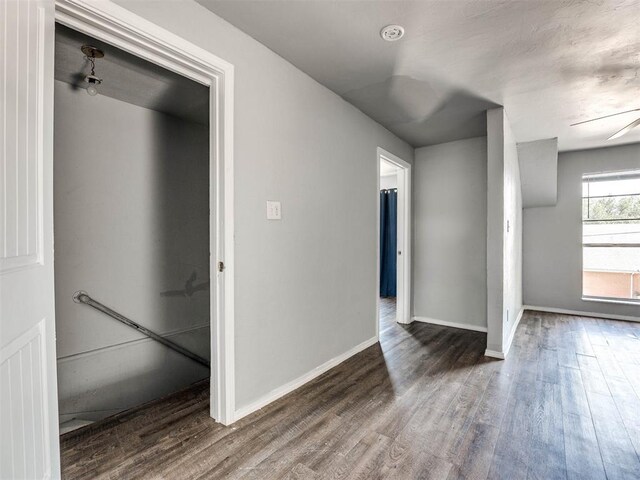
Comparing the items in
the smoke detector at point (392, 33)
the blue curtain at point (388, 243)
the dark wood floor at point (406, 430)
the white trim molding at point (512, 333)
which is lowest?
the dark wood floor at point (406, 430)

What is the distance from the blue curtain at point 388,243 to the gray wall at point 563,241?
2165 mm

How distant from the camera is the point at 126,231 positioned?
2.61 m

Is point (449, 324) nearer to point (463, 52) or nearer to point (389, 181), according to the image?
point (463, 52)

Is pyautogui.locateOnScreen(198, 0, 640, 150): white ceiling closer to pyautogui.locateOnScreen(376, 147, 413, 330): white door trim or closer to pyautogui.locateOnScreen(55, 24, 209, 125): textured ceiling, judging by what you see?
pyautogui.locateOnScreen(55, 24, 209, 125): textured ceiling

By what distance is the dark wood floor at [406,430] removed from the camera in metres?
1.54

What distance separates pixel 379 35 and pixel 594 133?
3.49 m

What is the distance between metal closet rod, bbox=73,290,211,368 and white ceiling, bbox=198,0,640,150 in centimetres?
220

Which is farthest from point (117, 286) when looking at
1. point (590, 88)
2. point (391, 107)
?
point (590, 88)

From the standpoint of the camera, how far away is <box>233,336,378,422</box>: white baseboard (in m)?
1.98

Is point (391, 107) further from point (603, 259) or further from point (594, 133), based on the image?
point (603, 259)

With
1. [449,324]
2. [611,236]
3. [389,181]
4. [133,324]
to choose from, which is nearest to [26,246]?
[133,324]

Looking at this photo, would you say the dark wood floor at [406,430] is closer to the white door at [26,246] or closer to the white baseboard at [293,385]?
the white baseboard at [293,385]

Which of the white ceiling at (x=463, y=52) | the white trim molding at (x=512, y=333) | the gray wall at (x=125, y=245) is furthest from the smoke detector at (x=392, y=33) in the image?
the white trim molding at (x=512, y=333)

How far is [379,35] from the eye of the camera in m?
1.92
